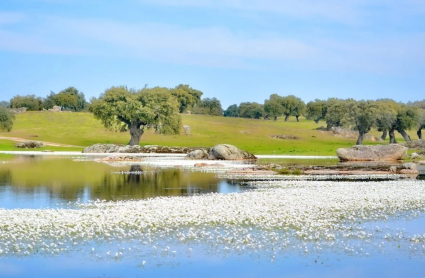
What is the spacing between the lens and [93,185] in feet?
129

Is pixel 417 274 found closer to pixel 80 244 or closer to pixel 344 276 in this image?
pixel 344 276

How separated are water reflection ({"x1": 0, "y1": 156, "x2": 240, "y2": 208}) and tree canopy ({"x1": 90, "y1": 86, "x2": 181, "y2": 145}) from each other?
5161 cm

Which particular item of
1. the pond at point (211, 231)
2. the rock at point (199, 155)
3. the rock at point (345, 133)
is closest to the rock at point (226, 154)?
the rock at point (199, 155)

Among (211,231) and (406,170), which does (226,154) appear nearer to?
(406,170)

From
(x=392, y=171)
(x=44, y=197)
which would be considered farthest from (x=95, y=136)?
(x=44, y=197)

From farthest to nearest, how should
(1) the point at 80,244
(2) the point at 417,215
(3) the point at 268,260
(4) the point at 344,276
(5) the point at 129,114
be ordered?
(5) the point at 129,114 < (2) the point at 417,215 < (1) the point at 80,244 < (3) the point at 268,260 < (4) the point at 344,276

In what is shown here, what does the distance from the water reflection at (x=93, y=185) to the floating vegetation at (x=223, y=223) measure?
3.34 meters

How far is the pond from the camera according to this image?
17.0 metres

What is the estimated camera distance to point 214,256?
18203 millimetres

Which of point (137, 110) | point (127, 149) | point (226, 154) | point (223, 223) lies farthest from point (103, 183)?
point (137, 110)

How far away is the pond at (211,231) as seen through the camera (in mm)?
16953

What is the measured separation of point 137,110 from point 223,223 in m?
82.2

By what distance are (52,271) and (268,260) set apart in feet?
21.2

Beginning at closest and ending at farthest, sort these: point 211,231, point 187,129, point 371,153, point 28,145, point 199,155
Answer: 1. point 211,231
2. point 371,153
3. point 199,155
4. point 28,145
5. point 187,129
